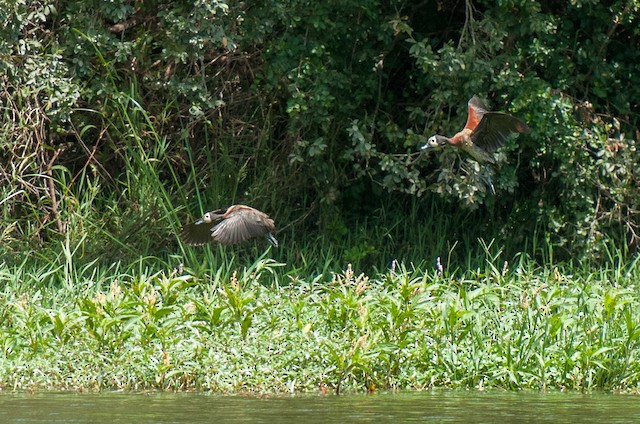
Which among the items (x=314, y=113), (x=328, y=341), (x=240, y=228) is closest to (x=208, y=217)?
(x=240, y=228)

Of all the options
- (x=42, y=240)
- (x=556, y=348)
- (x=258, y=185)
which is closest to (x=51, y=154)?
(x=42, y=240)

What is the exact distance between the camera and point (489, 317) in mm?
7191

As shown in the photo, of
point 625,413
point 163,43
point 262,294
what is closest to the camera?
point 625,413

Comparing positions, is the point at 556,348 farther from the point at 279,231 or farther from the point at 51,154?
the point at 51,154

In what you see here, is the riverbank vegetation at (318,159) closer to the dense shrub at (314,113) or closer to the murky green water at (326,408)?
the dense shrub at (314,113)

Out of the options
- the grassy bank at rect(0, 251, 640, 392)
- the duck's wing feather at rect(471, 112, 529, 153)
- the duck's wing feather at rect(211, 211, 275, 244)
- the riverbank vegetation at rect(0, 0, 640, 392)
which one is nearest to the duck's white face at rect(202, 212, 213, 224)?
the duck's wing feather at rect(211, 211, 275, 244)

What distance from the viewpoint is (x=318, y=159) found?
10.5 meters

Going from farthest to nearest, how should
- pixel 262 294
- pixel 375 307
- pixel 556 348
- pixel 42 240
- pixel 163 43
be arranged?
pixel 42 240 < pixel 163 43 < pixel 262 294 < pixel 375 307 < pixel 556 348

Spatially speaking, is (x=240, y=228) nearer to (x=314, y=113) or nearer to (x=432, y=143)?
(x=314, y=113)

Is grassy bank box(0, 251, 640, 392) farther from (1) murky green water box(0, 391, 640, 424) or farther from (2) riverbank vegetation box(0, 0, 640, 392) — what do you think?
(1) murky green water box(0, 391, 640, 424)

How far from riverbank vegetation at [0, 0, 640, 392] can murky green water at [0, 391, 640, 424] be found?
830mm

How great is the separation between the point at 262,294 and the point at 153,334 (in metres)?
1.19

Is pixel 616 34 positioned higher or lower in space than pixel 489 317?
higher

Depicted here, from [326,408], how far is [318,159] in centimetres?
472
